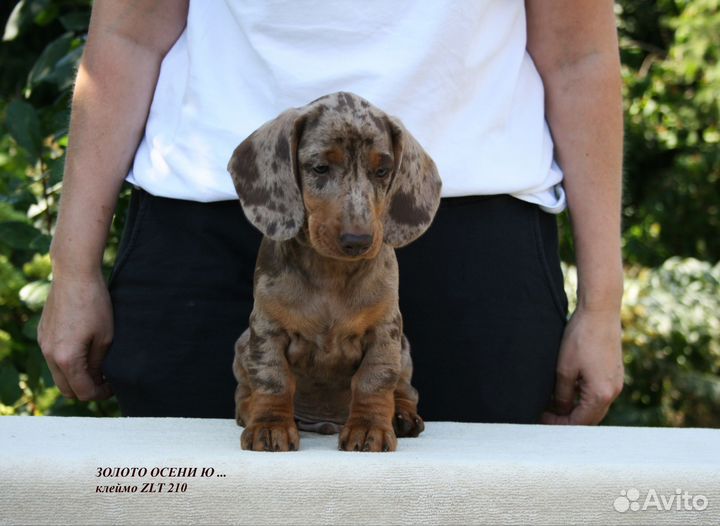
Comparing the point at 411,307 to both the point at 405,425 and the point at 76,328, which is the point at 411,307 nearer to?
the point at 405,425

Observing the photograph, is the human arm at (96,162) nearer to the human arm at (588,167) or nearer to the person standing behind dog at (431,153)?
the person standing behind dog at (431,153)

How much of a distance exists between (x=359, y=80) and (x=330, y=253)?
2.00 ft

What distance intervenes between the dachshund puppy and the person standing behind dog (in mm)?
367

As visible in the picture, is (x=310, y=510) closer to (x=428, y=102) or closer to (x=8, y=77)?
(x=428, y=102)

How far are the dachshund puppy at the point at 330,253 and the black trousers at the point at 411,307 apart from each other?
0.37 metres

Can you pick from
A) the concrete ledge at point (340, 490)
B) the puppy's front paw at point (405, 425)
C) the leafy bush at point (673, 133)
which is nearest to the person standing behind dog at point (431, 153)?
the puppy's front paw at point (405, 425)

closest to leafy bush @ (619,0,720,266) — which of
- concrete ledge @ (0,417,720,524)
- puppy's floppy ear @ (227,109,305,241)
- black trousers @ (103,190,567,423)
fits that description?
black trousers @ (103,190,567,423)

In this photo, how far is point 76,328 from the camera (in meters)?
2.82

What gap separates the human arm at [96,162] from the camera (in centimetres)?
283

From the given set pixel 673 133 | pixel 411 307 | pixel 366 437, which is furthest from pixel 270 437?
pixel 673 133

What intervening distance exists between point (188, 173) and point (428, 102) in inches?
24.4

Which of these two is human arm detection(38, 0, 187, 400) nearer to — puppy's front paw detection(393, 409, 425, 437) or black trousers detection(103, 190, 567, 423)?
black trousers detection(103, 190, 567, 423)

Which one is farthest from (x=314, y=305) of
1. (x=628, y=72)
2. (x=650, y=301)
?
(x=628, y=72)

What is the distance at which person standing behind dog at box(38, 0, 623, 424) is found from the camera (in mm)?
2660
